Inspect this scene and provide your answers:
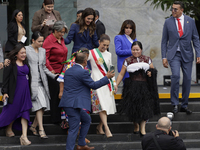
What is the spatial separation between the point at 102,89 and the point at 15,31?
2.24 meters

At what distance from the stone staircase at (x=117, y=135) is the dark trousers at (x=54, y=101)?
192mm

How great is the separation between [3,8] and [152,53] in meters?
4.53

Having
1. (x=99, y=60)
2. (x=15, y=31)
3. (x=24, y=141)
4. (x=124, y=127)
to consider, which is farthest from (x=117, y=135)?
(x=15, y=31)

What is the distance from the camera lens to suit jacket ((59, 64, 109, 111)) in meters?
6.64

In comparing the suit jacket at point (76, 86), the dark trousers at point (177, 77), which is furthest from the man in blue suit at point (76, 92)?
the dark trousers at point (177, 77)

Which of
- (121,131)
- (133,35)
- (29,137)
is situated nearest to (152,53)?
(133,35)

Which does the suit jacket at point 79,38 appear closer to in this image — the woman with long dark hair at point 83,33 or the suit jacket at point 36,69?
the woman with long dark hair at point 83,33

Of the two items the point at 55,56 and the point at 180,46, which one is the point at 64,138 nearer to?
the point at 55,56

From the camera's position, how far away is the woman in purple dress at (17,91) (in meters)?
7.41

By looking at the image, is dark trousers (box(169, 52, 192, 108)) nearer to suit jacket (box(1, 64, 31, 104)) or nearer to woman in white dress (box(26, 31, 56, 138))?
woman in white dress (box(26, 31, 56, 138))

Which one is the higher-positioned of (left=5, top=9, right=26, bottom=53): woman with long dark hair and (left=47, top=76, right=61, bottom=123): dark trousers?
(left=5, top=9, right=26, bottom=53): woman with long dark hair

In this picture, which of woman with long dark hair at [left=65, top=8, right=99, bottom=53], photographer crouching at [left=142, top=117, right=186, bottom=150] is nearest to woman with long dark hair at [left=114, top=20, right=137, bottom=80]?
woman with long dark hair at [left=65, top=8, right=99, bottom=53]

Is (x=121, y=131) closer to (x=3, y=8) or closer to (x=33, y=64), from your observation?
(x=33, y=64)

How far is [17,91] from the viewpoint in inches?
295
